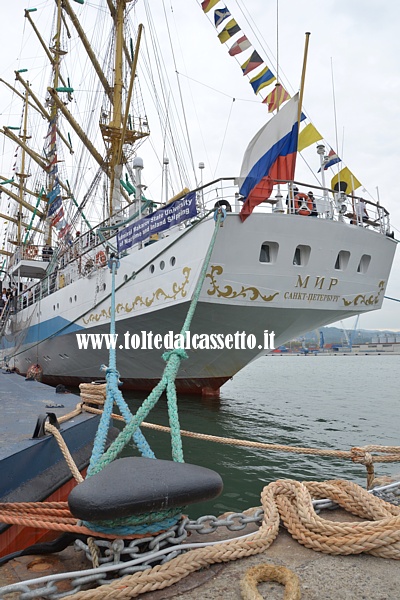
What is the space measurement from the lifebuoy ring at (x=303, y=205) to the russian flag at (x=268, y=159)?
3.32 ft

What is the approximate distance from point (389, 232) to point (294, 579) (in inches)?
463

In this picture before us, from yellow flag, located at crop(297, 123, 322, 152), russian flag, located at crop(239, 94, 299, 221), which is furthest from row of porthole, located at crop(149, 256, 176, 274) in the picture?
yellow flag, located at crop(297, 123, 322, 152)

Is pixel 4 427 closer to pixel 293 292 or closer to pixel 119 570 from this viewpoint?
pixel 119 570

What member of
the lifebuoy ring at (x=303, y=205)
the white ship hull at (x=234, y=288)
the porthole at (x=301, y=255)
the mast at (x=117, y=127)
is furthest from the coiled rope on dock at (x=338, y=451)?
the mast at (x=117, y=127)

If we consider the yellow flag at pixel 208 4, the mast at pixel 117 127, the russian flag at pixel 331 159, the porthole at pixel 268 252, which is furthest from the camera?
the mast at pixel 117 127

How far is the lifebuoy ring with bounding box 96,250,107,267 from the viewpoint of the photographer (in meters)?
13.3

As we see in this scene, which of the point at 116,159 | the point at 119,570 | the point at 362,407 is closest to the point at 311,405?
the point at 362,407

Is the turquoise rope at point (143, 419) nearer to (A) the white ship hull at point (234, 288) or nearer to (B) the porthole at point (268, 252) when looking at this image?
(A) the white ship hull at point (234, 288)

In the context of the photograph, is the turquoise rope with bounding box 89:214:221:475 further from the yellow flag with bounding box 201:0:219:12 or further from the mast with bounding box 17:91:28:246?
the mast with bounding box 17:91:28:246

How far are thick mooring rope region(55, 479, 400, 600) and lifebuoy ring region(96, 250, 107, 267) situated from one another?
37.6 ft

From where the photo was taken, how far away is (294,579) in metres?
1.88

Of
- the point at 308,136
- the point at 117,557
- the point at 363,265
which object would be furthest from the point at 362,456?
the point at 308,136

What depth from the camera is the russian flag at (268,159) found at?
30.3 feet

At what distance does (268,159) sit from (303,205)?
5.63ft
